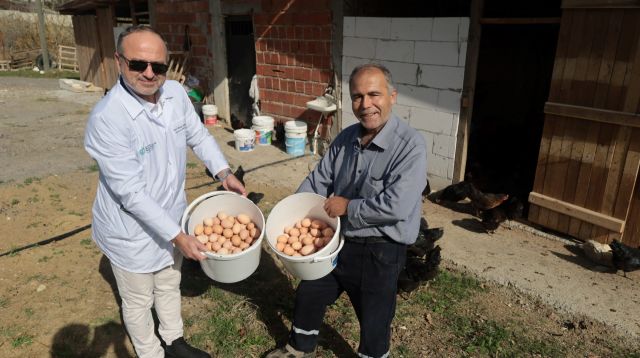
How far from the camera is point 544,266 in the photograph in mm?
4820

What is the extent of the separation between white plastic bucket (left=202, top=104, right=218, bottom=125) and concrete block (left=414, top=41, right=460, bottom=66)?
18.9 feet

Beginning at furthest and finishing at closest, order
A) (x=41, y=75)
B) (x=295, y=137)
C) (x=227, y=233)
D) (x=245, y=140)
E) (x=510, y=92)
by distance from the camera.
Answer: (x=41, y=75), (x=510, y=92), (x=245, y=140), (x=295, y=137), (x=227, y=233)

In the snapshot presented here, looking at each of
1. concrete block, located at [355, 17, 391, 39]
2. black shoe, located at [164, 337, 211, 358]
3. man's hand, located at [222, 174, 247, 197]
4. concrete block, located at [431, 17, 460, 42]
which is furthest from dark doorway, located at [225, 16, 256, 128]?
black shoe, located at [164, 337, 211, 358]

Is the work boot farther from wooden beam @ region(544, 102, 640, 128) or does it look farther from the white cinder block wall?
the white cinder block wall

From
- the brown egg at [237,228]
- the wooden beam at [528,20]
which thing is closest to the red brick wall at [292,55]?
the wooden beam at [528,20]

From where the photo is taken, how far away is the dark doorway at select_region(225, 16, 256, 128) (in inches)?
395

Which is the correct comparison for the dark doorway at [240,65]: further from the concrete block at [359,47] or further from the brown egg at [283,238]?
the brown egg at [283,238]

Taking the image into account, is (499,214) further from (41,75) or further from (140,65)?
(41,75)

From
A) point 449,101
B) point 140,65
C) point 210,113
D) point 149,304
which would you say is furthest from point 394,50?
point 210,113

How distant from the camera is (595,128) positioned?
4.80 metres

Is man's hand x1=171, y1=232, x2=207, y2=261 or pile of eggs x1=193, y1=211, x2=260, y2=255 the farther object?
pile of eggs x1=193, y1=211, x2=260, y2=255

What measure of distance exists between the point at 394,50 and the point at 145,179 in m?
5.03

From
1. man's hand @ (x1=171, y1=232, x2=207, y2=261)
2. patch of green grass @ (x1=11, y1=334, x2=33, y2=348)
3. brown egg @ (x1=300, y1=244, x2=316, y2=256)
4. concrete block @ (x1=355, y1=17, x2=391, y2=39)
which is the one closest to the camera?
man's hand @ (x1=171, y1=232, x2=207, y2=261)

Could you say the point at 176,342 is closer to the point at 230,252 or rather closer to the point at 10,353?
the point at 230,252
